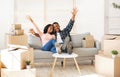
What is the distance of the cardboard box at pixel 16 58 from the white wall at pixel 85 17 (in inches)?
115

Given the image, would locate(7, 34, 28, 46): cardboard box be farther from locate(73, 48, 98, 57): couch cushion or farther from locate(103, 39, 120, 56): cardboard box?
locate(103, 39, 120, 56): cardboard box

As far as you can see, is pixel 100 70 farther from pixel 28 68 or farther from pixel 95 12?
pixel 95 12

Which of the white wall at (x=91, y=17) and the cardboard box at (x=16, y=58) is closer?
the cardboard box at (x=16, y=58)

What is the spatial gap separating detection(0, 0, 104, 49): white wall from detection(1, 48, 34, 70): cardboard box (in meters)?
2.93

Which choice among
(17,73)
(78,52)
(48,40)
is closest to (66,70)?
(78,52)

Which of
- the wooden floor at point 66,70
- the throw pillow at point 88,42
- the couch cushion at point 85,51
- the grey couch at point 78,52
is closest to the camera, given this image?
the wooden floor at point 66,70

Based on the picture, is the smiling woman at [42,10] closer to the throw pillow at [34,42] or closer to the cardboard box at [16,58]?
the throw pillow at [34,42]

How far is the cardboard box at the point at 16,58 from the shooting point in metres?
4.10

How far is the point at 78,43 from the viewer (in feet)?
20.8

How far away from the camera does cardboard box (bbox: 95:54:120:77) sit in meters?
3.97

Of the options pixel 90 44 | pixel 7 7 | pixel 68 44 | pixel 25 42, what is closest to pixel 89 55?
pixel 90 44

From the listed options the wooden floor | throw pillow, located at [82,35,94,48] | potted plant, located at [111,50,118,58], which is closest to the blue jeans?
the wooden floor

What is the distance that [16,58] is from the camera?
13.5 feet

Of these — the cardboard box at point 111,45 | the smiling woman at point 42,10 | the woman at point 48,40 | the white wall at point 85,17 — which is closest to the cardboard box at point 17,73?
the cardboard box at point 111,45
